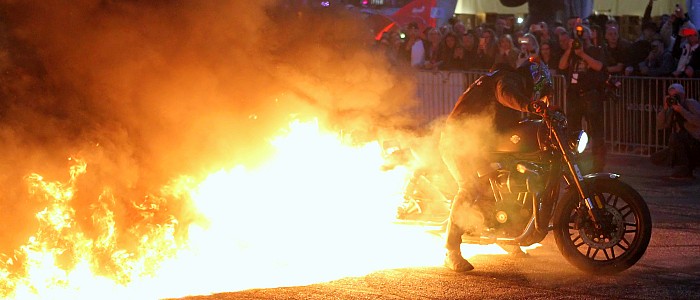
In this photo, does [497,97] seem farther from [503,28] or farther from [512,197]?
[503,28]

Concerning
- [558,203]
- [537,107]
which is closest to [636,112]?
[558,203]

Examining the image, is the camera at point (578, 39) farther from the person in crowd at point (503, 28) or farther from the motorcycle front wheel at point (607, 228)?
the motorcycle front wheel at point (607, 228)

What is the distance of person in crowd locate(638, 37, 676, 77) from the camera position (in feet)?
47.2

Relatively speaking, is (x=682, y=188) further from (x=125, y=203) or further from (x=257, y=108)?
(x=125, y=203)

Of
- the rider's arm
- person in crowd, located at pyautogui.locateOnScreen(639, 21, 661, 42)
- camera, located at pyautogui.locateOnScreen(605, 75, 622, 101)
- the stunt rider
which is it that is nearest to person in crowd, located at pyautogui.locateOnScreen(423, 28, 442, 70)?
person in crowd, located at pyautogui.locateOnScreen(639, 21, 661, 42)

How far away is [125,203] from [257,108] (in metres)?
1.34

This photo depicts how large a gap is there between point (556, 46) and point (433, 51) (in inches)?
111

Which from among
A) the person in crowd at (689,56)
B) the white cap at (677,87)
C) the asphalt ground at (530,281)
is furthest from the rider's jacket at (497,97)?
the person in crowd at (689,56)

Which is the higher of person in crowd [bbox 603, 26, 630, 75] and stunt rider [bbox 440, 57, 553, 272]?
person in crowd [bbox 603, 26, 630, 75]

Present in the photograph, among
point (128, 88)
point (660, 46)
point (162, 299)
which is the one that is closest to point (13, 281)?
point (162, 299)

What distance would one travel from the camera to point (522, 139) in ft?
25.3

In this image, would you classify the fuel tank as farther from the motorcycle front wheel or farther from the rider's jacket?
the motorcycle front wheel

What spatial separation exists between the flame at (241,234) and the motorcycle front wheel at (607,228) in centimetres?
88

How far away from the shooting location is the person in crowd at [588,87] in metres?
13.1
